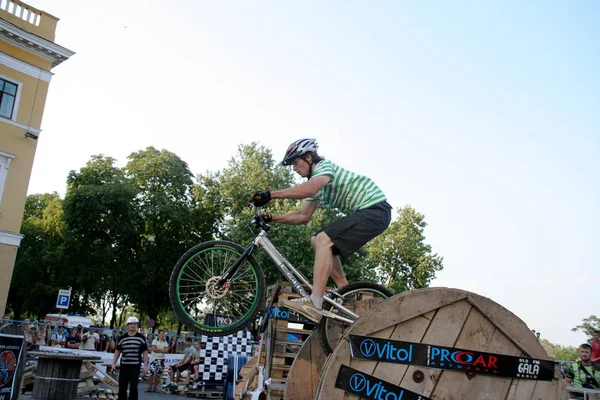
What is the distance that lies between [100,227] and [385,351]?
135 ft

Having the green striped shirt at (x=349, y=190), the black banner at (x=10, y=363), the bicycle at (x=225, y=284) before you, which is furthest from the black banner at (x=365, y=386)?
the black banner at (x=10, y=363)

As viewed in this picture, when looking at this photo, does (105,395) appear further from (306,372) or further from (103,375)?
(306,372)

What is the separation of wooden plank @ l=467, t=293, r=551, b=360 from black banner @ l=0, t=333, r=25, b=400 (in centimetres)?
660

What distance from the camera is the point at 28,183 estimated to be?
25.0 meters

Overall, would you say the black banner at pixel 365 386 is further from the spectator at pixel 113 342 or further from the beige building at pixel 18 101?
the beige building at pixel 18 101

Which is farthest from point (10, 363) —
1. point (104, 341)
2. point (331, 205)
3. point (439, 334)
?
point (104, 341)

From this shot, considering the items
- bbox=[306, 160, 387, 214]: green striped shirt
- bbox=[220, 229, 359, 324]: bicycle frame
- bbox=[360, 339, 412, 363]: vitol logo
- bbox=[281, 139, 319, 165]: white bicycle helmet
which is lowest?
bbox=[360, 339, 412, 363]: vitol logo

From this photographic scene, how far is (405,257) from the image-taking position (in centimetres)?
4975

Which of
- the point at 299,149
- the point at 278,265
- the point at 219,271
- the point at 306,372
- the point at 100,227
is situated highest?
the point at 100,227

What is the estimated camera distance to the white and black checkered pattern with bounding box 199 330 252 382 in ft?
51.8

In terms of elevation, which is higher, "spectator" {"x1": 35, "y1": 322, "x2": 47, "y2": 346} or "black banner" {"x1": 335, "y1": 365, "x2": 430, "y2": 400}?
"black banner" {"x1": 335, "y1": 365, "x2": 430, "y2": 400}

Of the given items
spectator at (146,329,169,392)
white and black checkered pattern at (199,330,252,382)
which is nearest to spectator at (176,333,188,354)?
spectator at (146,329,169,392)

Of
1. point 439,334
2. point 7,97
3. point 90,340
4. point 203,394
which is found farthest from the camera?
point 7,97

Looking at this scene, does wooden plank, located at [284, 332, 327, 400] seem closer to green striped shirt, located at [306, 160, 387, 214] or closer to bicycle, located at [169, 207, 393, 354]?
bicycle, located at [169, 207, 393, 354]
